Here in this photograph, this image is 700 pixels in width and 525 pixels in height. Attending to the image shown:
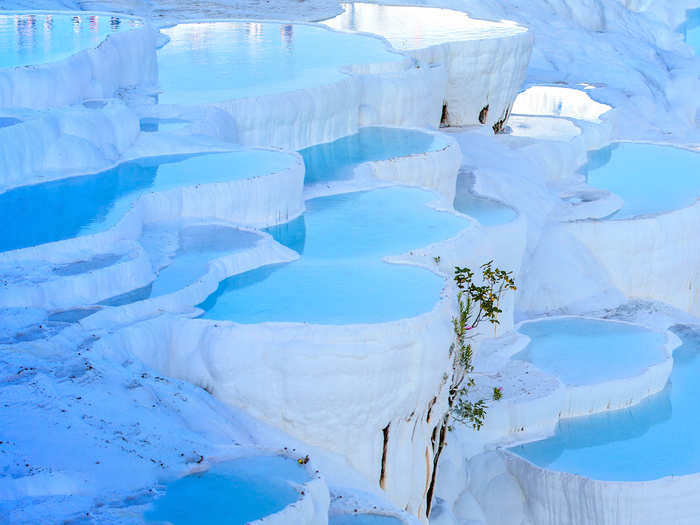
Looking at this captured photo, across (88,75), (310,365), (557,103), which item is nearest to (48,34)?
(88,75)

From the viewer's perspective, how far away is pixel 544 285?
40.1 feet

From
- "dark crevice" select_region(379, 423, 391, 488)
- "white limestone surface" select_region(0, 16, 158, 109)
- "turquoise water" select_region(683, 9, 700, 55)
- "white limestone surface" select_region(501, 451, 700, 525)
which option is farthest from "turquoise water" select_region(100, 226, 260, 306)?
"turquoise water" select_region(683, 9, 700, 55)

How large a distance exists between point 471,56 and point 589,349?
20.1ft

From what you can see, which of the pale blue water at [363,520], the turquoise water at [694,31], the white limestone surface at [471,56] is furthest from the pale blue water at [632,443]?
the turquoise water at [694,31]

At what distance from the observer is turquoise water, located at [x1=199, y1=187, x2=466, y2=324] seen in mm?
6816

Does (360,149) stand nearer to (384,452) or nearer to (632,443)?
(632,443)

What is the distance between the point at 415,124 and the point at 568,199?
7.43 ft

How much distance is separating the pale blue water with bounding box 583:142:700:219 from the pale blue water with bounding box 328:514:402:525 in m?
7.97

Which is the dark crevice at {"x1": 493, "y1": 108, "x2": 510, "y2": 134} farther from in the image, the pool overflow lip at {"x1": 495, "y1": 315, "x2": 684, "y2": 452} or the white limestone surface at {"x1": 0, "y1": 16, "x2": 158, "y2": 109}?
the white limestone surface at {"x1": 0, "y1": 16, "x2": 158, "y2": 109}

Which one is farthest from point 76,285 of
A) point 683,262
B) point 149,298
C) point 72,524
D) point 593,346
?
point 683,262

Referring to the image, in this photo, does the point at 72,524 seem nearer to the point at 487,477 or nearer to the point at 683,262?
the point at 487,477

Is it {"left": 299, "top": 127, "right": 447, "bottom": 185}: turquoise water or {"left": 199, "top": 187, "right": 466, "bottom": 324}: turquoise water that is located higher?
{"left": 199, "top": 187, "right": 466, "bottom": 324}: turquoise water

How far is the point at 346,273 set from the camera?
756cm

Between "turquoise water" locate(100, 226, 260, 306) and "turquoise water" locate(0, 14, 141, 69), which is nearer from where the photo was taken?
"turquoise water" locate(100, 226, 260, 306)
